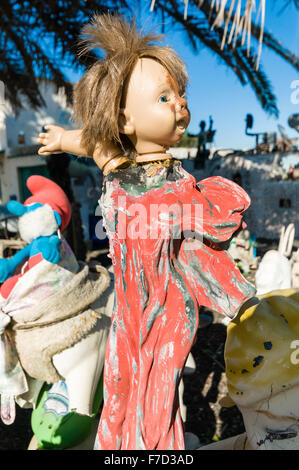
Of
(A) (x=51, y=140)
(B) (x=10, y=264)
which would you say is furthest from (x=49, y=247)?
(A) (x=51, y=140)

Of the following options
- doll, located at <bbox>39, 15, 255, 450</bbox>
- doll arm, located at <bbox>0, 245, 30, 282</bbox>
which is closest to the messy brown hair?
doll, located at <bbox>39, 15, 255, 450</bbox>

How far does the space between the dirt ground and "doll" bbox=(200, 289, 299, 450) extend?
819 mm

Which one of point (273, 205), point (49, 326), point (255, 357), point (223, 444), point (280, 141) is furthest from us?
point (280, 141)

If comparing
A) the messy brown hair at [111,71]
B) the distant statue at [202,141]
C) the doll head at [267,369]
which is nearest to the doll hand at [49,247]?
the messy brown hair at [111,71]

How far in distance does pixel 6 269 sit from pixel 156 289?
2.56ft

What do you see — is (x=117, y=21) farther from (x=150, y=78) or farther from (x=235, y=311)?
(x=235, y=311)

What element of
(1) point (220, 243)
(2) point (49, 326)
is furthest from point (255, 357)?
(2) point (49, 326)

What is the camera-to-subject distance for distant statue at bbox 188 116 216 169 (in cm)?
673

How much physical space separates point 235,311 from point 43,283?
79 centimetres

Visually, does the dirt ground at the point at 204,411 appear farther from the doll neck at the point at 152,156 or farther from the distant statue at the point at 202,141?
the distant statue at the point at 202,141

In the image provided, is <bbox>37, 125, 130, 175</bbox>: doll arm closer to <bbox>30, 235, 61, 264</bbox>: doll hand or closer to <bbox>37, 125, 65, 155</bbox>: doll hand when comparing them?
<bbox>37, 125, 65, 155</bbox>: doll hand

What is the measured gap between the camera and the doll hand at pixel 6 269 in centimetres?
140

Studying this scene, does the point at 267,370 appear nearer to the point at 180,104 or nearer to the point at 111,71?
the point at 180,104
